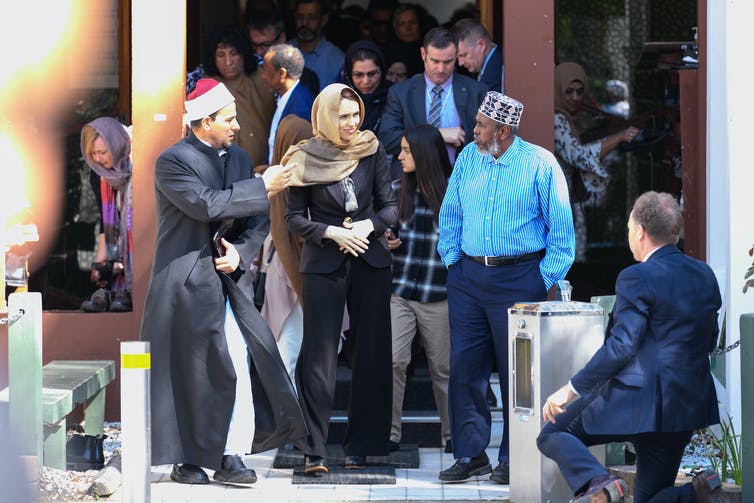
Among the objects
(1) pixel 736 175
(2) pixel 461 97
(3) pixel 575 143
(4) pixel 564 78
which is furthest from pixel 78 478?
(4) pixel 564 78

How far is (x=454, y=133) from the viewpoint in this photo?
28.4 ft

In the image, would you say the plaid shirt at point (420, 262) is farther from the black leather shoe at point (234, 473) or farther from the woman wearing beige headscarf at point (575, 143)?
the woman wearing beige headscarf at point (575, 143)

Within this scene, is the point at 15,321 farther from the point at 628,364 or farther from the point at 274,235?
the point at 628,364

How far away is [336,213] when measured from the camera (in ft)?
26.1

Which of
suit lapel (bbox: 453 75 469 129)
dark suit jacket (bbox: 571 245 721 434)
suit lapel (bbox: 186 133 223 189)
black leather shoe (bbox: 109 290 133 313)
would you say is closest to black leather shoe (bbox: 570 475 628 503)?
dark suit jacket (bbox: 571 245 721 434)

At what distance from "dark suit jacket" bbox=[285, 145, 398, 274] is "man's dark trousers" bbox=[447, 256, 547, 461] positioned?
1.55 ft

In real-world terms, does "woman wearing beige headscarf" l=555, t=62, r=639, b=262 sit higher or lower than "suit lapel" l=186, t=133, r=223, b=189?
higher

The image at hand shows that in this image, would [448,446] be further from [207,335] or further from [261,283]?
[207,335]

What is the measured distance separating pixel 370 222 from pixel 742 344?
84.7 inches

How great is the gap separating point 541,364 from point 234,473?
1708 millimetres

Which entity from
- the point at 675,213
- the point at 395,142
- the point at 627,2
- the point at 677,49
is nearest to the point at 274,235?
the point at 395,142

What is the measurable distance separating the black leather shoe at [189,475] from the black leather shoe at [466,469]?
3.91 ft

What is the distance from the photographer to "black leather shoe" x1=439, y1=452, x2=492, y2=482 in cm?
770

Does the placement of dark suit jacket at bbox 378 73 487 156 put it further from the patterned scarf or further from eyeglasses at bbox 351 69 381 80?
the patterned scarf
